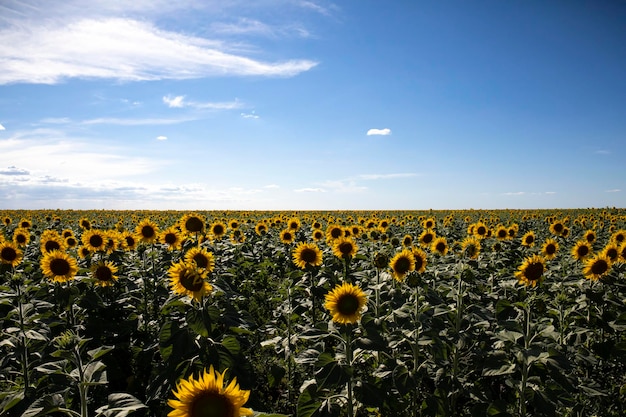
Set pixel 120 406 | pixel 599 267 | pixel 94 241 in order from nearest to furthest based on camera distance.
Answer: pixel 120 406 < pixel 599 267 < pixel 94 241

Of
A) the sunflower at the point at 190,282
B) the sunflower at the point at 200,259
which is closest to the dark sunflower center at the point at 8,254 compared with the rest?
the sunflower at the point at 200,259

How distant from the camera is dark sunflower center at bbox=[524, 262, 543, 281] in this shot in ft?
17.9

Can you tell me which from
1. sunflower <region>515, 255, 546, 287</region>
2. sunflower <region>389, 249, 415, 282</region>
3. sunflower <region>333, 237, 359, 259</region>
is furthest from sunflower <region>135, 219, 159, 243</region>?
sunflower <region>515, 255, 546, 287</region>

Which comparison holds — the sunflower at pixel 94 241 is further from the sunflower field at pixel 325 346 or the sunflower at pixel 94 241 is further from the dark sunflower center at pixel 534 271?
the dark sunflower center at pixel 534 271

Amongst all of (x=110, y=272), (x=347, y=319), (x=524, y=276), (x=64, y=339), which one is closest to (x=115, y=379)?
(x=110, y=272)

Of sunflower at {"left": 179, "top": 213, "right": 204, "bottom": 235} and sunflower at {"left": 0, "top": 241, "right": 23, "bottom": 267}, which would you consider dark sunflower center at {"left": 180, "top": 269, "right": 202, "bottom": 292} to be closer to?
sunflower at {"left": 179, "top": 213, "right": 204, "bottom": 235}

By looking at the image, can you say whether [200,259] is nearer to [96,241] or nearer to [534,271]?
[534,271]

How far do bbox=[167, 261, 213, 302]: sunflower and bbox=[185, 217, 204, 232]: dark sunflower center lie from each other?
2.66m

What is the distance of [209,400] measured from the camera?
2.04 metres

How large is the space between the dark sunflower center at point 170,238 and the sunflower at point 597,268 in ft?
24.8

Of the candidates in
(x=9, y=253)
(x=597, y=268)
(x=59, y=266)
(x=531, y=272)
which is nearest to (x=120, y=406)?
(x=59, y=266)

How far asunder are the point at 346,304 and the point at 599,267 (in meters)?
4.71

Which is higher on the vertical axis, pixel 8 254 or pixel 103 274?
pixel 8 254

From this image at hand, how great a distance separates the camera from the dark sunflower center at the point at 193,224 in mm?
6891
